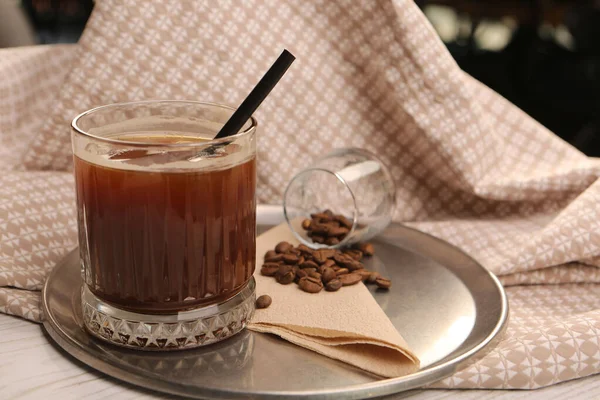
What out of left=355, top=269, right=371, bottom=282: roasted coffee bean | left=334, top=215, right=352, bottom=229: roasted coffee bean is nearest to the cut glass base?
left=355, top=269, right=371, bottom=282: roasted coffee bean

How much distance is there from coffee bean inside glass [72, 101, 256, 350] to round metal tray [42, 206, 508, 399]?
35mm

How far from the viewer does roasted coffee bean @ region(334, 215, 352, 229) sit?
122 centimetres

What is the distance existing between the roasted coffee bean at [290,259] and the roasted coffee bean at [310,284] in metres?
0.06

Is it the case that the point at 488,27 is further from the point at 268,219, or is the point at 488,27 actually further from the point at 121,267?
the point at 121,267

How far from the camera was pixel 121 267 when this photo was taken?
86 centimetres

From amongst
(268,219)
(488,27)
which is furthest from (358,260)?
(488,27)

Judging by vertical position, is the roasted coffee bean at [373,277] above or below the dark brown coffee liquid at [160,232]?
below

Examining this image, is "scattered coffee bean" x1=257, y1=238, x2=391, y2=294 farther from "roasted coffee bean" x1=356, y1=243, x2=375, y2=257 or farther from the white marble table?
the white marble table

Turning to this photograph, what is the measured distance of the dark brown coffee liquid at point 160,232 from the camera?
0.82 meters

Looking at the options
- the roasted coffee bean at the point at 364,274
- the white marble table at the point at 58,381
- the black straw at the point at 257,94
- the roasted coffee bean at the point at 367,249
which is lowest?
the white marble table at the point at 58,381

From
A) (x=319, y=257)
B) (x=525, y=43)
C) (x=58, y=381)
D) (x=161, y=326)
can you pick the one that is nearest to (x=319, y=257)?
(x=319, y=257)

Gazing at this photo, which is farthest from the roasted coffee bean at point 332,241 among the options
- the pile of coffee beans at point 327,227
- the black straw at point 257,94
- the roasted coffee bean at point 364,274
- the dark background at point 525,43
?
the dark background at point 525,43

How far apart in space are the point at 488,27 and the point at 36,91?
94.6 inches

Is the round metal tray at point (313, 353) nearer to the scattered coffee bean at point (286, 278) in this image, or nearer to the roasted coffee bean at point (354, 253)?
the roasted coffee bean at point (354, 253)
